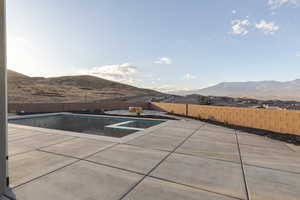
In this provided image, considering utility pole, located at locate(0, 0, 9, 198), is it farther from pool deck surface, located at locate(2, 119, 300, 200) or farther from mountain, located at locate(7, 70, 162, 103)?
mountain, located at locate(7, 70, 162, 103)

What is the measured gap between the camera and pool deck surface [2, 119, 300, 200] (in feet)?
8.13

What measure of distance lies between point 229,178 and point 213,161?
0.83 m

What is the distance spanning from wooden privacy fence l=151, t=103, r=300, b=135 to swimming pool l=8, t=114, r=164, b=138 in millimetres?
4656

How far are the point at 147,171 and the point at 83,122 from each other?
953 centimetres

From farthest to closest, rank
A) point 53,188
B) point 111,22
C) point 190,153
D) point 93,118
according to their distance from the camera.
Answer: point 111,22 < point 93,118 < point 190,153 < point 53,188

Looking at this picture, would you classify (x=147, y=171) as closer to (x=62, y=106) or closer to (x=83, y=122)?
(x=83, y=122)

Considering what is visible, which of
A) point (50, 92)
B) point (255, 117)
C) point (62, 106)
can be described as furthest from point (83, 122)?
point (50, 92)

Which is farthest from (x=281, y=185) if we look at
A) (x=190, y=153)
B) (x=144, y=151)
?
(x=144, y=151)

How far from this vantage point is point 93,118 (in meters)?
11.2

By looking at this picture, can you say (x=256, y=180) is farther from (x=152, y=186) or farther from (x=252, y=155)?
(x=152, y=186)

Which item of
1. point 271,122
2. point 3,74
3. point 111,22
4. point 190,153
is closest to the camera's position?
point 3,74

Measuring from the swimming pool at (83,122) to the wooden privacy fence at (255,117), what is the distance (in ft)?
15.3

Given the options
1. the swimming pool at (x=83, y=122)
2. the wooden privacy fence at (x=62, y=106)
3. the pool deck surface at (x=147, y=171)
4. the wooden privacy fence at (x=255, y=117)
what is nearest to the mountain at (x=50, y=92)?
the wooden privacy fence at (x=62, y=106)

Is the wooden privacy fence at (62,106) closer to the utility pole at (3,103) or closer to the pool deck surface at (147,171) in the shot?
the pool deck surface at (147,171)
